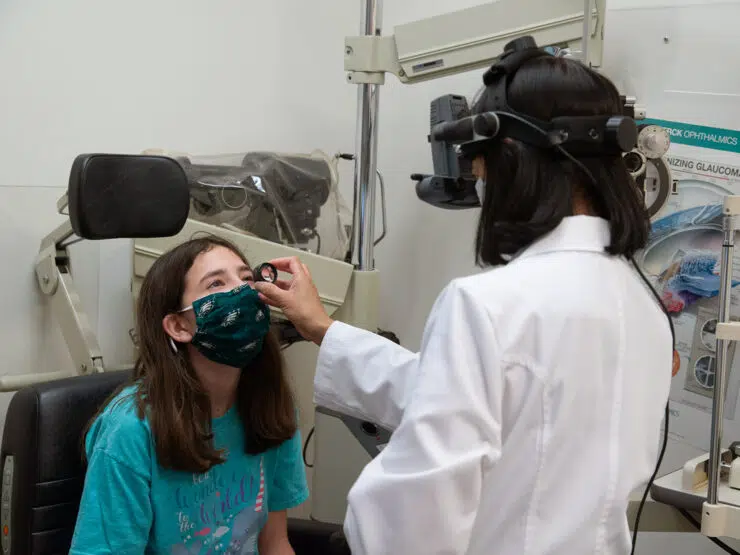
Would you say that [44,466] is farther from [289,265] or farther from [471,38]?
[471,38]

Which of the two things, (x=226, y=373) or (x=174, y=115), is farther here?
(x=174, y=115)

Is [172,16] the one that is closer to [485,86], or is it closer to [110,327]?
[110,327]

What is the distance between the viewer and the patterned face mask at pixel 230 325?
1413 millimetres

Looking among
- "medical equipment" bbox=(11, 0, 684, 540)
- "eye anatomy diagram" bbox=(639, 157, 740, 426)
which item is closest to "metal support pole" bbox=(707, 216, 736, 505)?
"medical equipment" bbox=(11, 0, 684, 540)

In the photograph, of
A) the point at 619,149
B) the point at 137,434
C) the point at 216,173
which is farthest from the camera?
the point at 216,173

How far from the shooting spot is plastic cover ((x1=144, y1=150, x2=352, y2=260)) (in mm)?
1915

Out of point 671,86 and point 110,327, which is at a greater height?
point 671,86

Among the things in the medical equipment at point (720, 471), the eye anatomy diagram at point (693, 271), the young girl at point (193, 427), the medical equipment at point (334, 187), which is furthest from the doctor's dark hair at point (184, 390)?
the eye anatomy diagram at point (693, 271)

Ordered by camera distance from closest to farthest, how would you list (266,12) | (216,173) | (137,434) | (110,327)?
(137,434) < (216,173) < (110,327) < (266,12)

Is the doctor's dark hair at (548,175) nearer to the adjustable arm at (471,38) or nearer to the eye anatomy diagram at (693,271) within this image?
the adjustable arm at (471,38)

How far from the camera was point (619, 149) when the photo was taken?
3.20ft

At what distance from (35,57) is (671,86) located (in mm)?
1673

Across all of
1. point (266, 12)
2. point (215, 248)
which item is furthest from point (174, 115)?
point (215, 248)

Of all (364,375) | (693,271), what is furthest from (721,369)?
(364,375)
